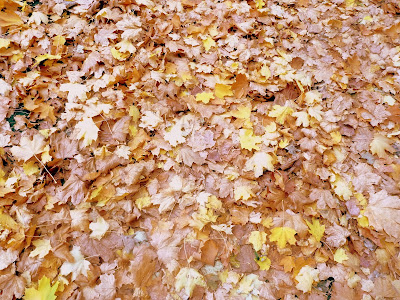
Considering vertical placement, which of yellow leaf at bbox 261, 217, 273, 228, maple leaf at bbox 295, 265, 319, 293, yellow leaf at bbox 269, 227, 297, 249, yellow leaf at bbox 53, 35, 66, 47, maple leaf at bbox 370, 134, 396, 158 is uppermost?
yellow leaf at bbox 53, 35, 66, 47

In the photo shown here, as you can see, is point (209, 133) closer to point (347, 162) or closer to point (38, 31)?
point (347, 162)

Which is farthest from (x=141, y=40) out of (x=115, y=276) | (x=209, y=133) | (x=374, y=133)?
(x=374, y=133)

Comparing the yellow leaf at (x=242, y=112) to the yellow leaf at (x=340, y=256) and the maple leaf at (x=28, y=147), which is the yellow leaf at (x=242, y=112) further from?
the maple leaf at (x=28, y=147)

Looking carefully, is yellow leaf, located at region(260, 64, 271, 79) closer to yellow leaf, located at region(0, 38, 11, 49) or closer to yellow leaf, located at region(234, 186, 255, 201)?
yellow leaf, located at region(234, 186, 255, 201)

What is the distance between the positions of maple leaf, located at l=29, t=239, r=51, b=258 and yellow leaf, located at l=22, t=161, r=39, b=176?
1.67 feet

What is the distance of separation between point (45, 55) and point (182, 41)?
127cm

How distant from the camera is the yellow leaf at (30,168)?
2121 mm

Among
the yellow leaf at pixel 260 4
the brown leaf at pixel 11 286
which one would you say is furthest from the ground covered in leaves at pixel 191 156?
the yellow leaf at pixel 260 4

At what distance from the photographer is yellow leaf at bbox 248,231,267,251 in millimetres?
2059

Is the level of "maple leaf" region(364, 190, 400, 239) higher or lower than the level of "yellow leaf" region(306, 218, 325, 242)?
higher

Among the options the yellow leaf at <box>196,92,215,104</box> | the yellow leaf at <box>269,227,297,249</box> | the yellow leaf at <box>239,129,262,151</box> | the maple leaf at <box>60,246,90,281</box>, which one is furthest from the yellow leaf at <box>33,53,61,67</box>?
the yellow leaf at <box>269,227,297,249</box>

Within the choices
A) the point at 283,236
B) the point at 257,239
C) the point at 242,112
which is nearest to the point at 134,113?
the point at 242,112

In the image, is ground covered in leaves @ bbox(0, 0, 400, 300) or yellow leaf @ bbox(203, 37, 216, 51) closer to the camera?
ground covered in leaves @ bbox(0, 0, 400, 300)

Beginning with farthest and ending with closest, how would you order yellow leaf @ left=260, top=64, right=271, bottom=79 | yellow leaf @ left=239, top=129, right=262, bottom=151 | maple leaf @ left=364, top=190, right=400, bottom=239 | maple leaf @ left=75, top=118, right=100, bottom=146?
yellow leaf @ left=260, top=64, right=271, bottom=79, yellow leaf @ left=239, top=129, right=262, bottom=151, maple leaf @ left=75, top=118, right=100, bottom=146, maple leaf @ left=364, top=190, right=400, bottom=239
